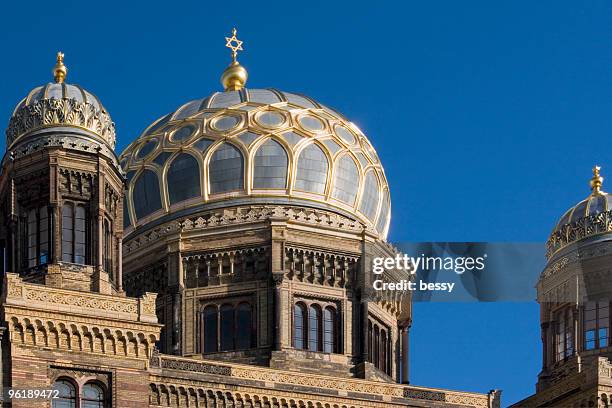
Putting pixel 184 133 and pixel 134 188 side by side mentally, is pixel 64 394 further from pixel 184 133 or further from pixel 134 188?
pixel 184 133

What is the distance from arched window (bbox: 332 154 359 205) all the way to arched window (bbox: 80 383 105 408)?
61.5 feet

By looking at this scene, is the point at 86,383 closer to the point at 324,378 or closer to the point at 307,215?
the point at 324,378

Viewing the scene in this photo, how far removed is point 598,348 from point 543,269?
Answer: 4136mm

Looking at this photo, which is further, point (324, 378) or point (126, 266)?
point (126, 266)

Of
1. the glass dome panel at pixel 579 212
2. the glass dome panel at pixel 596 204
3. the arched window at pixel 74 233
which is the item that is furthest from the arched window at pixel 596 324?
the arched window at pixel 74 233

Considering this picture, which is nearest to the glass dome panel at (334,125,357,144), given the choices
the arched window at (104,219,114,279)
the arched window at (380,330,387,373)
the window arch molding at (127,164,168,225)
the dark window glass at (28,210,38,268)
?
the window arch molding at (127,164,168,225)

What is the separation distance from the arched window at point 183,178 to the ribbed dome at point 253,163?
0.04 m

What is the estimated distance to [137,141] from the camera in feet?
348

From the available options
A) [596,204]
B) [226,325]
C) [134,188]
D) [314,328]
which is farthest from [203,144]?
[596,204]

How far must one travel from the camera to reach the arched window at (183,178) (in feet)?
338

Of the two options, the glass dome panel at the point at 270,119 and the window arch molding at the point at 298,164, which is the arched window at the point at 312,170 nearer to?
the window arch molding at the point at 298,164

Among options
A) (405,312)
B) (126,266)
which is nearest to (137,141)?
(126,266)

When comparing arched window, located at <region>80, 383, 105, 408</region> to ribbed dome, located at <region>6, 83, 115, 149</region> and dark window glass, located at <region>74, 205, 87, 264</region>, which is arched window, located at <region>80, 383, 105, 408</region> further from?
ribbed dome, located at <region>6, 83, 115, 149</region>

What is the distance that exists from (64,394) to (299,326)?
15.2 meters
